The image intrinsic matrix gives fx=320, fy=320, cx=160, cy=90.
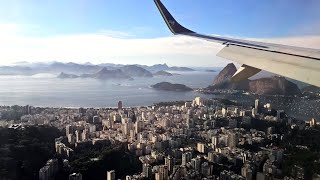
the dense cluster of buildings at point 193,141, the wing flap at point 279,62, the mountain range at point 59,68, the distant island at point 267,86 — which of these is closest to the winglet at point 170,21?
the wing flap at point 279,62

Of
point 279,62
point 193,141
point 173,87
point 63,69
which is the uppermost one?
point 63,69

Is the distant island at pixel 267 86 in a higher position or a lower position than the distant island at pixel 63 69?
lower

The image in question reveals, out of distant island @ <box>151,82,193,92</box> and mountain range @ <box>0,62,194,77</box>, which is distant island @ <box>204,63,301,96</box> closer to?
distant island @ <box>151,82,193,92</box>

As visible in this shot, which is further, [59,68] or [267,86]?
[59,68]

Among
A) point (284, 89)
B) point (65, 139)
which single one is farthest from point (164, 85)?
point (65, 139)

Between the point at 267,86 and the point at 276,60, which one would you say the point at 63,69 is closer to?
the point at 267,86

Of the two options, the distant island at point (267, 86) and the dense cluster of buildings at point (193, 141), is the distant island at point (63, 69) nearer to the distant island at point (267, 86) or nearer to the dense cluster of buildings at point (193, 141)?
the distant island at point (267, 86)

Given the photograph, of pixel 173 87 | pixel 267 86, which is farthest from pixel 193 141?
pixel 173 87
